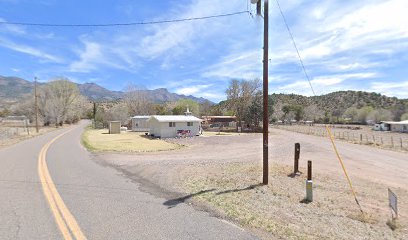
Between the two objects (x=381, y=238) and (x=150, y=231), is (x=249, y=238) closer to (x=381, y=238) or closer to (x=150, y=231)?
(x=150, y=231)

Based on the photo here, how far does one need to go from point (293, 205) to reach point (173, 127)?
37.7 metres

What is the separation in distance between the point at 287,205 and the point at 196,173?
5157 millimetres

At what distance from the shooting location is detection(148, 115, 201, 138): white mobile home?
4428 cm

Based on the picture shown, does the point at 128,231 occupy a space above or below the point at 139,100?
below

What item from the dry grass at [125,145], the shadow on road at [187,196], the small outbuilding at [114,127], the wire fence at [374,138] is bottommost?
the wire fence at [374,138]

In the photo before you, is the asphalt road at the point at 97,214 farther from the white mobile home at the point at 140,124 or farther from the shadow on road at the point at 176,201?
the white mobile home at the point at 140,124

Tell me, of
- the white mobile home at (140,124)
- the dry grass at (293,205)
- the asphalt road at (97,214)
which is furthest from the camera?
the white mobile home at (140,124)

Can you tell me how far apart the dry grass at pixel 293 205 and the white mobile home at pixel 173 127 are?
105ft

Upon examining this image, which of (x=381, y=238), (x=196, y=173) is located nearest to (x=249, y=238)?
(x=381, y=238)

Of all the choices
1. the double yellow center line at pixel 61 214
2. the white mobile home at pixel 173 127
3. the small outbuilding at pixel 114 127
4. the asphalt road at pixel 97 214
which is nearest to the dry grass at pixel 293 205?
the asphalt road at pixel 97 214

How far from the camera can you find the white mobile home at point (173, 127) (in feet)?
145

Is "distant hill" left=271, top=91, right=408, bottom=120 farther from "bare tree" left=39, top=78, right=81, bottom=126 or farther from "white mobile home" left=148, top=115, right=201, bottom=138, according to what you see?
"white mobile home" left=148, top=115, right=201, bottom=138

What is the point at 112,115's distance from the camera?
74.8 m

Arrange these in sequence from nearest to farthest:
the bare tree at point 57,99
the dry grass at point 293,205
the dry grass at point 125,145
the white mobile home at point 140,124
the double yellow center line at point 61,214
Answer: the double yellow center line at point 61,214, the dry grass at point 293,205, the dry grass at point 125,145, the white mobile home at point 140,124, the bare tree at point 57,99
